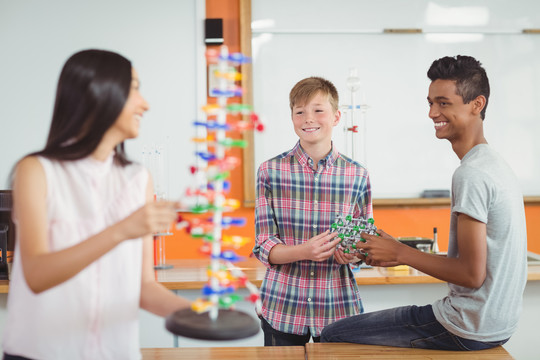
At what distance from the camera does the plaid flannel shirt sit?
205 centimetres

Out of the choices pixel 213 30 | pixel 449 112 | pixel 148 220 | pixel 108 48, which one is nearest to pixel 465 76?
pixel 449 112

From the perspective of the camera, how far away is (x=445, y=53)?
13.2 feet

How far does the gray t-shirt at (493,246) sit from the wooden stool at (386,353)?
74 millimetres

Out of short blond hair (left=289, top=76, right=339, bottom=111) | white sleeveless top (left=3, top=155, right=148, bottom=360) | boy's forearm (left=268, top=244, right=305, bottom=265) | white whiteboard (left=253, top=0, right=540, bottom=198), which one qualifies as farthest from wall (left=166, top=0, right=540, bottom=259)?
white sleeveless top (left=3, top=155, right=148, bottom=360)

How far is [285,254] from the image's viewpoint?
6.47ft

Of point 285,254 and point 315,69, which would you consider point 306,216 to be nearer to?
point 285,254

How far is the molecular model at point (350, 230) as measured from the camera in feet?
6.28

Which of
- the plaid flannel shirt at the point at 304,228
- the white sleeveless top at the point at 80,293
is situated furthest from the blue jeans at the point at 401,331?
the white sleeveless top at the point at 80,293

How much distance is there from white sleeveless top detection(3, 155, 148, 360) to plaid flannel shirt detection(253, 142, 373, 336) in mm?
839

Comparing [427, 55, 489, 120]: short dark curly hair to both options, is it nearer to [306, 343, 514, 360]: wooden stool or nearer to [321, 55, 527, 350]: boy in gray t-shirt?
[321, 55, 527, 350]: boy in gray t-shirt

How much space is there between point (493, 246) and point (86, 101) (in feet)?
3.80

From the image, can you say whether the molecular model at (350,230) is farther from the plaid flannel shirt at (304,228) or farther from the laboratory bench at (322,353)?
the laboratory bench at (322,353)

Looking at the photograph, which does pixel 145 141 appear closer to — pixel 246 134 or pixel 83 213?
pixel 246 134

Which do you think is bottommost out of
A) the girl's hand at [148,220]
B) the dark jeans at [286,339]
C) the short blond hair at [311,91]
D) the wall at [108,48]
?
the dark jeans at [286,339]
